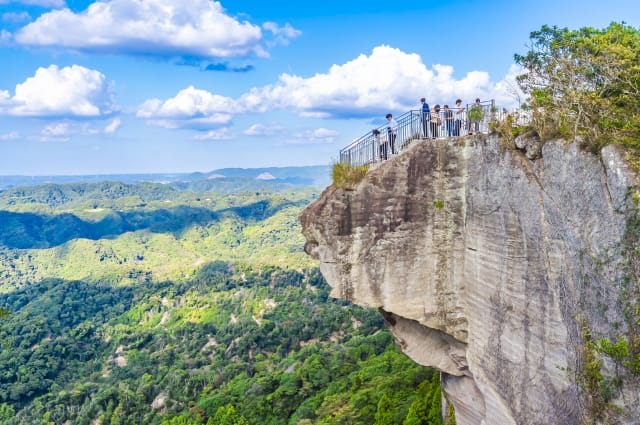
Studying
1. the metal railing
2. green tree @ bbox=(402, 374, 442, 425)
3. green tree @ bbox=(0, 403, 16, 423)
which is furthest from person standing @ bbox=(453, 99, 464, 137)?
green tree @ bbox=(0, 403, 16, 423)

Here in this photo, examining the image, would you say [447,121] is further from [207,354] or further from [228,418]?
[207,354]

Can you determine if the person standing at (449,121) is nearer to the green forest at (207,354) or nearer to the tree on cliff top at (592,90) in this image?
the tree on cliff top at (592,90)

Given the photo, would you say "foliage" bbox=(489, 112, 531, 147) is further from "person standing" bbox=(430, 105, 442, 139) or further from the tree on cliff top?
"person standing" bbox=(430, 105, 442, 139)

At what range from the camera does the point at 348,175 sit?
18031 millimetres

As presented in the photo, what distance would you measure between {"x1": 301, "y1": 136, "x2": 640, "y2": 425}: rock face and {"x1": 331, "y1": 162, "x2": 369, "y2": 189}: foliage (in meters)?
0.29

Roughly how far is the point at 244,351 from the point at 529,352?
88.2 metres

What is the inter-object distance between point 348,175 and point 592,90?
7700 millimetres

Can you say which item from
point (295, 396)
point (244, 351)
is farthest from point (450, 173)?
point (244, 351)

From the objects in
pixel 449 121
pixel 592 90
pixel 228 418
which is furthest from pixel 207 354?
pixel 592 90

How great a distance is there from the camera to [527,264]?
46.7 feet

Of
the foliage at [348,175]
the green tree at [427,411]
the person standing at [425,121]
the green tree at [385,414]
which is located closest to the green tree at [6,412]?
the green tree at [385,414]

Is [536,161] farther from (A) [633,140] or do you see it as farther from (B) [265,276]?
(B) [265,276]

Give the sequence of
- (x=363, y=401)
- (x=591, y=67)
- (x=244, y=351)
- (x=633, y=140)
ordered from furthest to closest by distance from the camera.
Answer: (x=244, y=351), (x=363, y=401), (x=591, y=67), (x=633, y=140)

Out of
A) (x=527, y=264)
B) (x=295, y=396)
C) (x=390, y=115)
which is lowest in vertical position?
(x=295, y=396)
